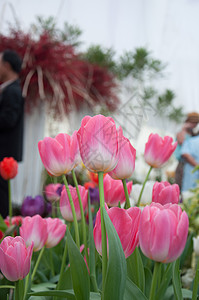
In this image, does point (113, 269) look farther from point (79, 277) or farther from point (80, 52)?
point (80, 52)

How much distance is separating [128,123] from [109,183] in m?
0.06

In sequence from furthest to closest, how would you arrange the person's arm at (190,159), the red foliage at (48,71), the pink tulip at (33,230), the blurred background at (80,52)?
the red foliage at (48,71), the person's arm at (190,159), the blurred background at (80,52), the pink tulip at (33,230)

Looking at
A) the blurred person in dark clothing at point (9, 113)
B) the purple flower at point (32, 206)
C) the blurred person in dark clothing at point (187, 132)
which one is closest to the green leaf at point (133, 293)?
the purple flower at point (32, 206)

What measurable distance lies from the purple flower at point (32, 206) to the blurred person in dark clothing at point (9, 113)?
0.80 meters

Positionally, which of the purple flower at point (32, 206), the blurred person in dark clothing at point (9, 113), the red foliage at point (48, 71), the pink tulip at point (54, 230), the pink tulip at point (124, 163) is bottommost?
the pink tulip at point (54, 230)

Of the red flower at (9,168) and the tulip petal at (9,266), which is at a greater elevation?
the red flower at (9,168)

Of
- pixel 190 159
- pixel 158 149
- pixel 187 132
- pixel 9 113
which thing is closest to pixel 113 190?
pixel 158 149

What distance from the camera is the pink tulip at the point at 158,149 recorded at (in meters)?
0.29

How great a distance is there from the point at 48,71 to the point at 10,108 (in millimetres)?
471

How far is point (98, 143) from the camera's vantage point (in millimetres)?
206

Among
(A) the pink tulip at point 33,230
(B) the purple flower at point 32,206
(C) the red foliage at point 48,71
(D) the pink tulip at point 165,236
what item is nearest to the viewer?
(D) the pink tulip at point 165,236

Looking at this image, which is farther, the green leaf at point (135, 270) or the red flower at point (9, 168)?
the red flower at point (9, 168)

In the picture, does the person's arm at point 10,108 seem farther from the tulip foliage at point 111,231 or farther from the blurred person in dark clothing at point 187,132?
the tulip foliage at point 111,231

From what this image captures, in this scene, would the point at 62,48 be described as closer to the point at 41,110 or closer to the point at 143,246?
the point at 41,110
